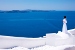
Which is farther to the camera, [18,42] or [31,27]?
[31,27]

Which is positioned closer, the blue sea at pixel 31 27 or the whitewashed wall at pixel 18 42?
the whitewashed wall at pixel 18 42

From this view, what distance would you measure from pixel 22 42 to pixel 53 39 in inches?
59.9

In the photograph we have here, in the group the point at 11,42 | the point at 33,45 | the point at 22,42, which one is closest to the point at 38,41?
the point at 33,45

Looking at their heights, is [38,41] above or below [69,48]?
above

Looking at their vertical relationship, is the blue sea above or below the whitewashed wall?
above

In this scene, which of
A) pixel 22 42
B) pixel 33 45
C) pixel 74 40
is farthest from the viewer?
pixel 74 40

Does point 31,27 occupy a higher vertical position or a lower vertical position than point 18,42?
higher

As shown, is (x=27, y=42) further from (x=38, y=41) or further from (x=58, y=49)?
(x=58, y=49)

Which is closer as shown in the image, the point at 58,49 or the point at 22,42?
the point at 58,49

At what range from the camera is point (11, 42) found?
6.09 meters

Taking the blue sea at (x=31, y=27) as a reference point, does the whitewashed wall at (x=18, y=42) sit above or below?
below

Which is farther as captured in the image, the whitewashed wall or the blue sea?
the blue sea

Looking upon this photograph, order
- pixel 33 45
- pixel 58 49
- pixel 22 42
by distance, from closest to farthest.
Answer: pixel 58 49 < pixel 22 42 < pixel 33 45

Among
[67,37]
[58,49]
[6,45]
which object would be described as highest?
[67,37]
